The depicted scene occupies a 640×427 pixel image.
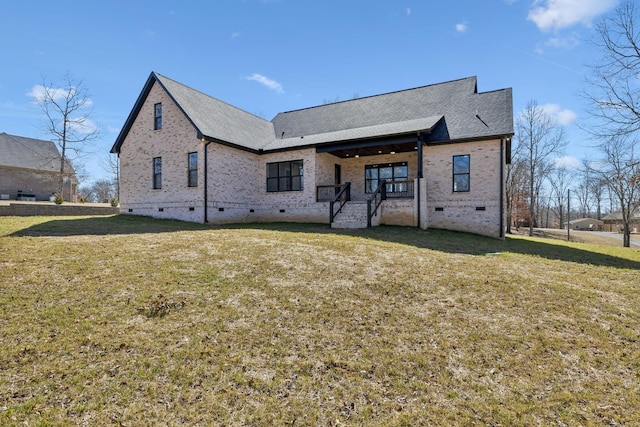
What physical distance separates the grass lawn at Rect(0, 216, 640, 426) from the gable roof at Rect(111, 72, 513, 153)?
9934mm

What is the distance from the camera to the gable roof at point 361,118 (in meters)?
16.0

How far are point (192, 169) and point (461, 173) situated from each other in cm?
1424

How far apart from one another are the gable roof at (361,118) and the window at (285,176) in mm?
1111

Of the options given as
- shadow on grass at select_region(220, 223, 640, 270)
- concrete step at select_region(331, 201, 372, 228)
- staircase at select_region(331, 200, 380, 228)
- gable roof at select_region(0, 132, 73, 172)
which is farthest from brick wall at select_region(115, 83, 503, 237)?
gable roof at select_region(0, 132, 73, 172)

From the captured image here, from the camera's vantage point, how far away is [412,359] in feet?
13.4

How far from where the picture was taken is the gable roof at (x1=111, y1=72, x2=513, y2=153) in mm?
15953

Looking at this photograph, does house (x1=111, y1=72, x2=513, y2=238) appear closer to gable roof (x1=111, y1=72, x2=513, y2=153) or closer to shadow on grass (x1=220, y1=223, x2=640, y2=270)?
gable roof (x1=111, y1=72, x2=513, y2=153)

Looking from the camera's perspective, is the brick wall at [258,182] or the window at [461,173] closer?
the brick wall at [258,182]

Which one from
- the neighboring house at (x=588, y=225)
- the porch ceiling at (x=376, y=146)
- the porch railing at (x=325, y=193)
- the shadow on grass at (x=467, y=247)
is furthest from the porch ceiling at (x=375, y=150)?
the neighboring house at (x=588, y=225)

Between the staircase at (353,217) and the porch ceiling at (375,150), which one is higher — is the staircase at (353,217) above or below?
below

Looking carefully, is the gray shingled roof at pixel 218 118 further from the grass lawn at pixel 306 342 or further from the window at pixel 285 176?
the grass lawn at pixel 306 342

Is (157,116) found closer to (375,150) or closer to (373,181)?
(375,150)

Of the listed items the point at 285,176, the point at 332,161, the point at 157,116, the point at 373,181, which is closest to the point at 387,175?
the point at 373,181

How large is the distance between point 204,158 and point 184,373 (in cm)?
1428
